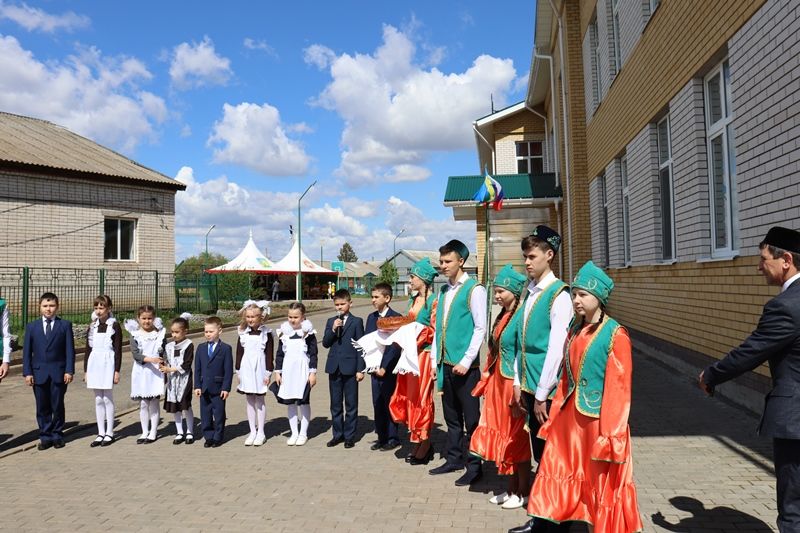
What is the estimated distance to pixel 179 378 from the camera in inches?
279

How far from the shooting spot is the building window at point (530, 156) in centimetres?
2512

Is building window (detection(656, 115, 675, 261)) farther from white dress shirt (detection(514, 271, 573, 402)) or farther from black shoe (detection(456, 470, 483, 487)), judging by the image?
white dress shirt (detection(514, 271, 573, 402))

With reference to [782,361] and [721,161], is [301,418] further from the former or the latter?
[721,161]

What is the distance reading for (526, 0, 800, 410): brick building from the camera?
641 centimetres

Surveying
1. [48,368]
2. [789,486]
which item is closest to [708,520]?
[789,486]

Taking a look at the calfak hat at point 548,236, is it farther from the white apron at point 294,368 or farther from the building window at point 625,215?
the building window at point 625,215

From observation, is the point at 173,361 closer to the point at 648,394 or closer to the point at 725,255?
the point at 648,394

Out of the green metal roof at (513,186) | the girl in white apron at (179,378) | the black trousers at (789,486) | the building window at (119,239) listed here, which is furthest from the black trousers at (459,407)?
the building window at (119,239)

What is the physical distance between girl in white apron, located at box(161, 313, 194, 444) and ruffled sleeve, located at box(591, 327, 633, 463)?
4.97 metres

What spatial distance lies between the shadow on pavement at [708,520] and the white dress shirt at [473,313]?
1.76m

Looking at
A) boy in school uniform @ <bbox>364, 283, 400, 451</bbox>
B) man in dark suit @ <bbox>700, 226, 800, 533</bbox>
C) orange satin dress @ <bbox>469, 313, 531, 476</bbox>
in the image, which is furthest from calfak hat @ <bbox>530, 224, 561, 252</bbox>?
boy in school uniform @ <bbox>364, 283, 400, 451</bbox>

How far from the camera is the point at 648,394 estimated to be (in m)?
8.26

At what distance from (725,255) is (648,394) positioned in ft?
6.58

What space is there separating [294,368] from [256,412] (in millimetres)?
643
